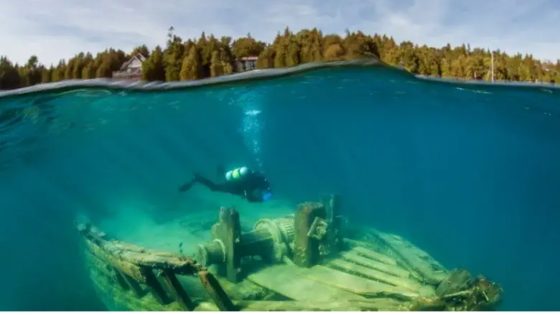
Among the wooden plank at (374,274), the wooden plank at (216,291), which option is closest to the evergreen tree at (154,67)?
the wooden plank at (216,291)

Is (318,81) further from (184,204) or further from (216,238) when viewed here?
(184,204)

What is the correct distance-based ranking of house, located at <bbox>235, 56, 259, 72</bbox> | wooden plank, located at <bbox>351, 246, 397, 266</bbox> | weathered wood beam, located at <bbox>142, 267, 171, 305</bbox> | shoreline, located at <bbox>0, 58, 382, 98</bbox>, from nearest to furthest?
weathered wood beam, located at <bbox>142, 267, 171, 305</bbox>, wooden plank, located at <bbox>351, 246, 397, 266</bbox>, house, located at <bbox>235, 56, 259, 72</bbox>, shoreline, located at <bbox>0, 58, 382, 98</bbox>

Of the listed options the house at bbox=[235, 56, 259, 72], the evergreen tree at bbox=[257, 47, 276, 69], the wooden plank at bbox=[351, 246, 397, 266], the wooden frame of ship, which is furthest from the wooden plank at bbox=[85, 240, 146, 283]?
the evergreen tree at bbox=[257, 47, 276, 69]

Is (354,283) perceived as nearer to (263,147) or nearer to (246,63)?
(246,63)

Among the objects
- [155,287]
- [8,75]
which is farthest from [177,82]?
[155,287]

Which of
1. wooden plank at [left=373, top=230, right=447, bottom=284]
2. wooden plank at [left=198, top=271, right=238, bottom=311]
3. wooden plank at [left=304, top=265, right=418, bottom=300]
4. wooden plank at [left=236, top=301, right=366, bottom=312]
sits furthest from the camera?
wooden plank at [left=373, top=230, right=447, bottom=284]

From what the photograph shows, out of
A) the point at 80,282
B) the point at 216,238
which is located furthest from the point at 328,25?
the point at 80,282

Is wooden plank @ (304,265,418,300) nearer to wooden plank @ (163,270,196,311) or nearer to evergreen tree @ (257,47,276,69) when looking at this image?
wooden plank @ (163,270,196,311)
